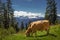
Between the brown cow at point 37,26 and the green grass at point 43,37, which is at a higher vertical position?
the brown cow at point 37,26

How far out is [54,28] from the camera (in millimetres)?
27969

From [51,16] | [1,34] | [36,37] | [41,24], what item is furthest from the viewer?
[51,16]

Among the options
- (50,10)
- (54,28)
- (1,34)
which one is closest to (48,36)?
(54,28)

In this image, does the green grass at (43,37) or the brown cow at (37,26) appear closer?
the green grass at (43,37)

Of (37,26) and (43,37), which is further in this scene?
(37,26)

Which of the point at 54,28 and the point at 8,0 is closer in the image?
the point at 54,28

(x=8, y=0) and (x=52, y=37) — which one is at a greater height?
(x=8, y=0)

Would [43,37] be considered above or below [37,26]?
below

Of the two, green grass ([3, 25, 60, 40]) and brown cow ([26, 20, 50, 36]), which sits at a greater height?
brown cow ([26, 20, 50, 36])

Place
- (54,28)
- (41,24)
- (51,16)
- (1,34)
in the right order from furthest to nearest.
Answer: (51,16) < (54,28) < (41,24) < (1,34)

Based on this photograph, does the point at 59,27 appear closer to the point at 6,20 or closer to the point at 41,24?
the point at 41,24

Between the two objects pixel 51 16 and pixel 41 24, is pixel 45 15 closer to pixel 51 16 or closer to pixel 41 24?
pixel 51 16

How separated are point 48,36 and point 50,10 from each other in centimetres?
6044

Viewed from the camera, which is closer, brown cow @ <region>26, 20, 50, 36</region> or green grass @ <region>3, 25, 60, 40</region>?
green grass @ <region>3, 25, 60, 40</region>
